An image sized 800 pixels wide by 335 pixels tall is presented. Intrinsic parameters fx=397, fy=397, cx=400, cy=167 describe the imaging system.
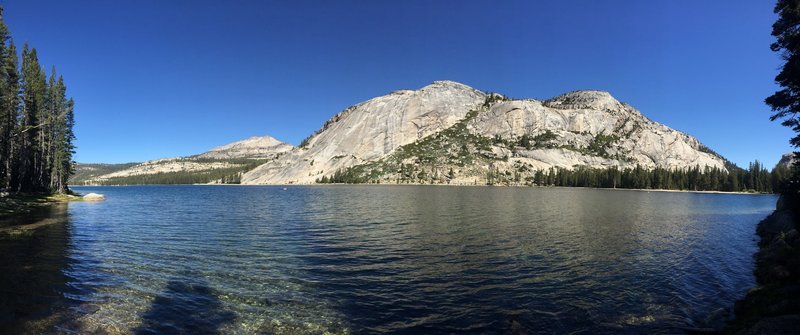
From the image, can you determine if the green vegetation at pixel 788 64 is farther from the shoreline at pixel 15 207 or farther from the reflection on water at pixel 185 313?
the shoreline at pixel 15 207

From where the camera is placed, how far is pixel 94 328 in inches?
606

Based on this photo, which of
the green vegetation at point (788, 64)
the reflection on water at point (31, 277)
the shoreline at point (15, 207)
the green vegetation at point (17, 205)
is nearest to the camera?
the reflection on water at point (31, 277)

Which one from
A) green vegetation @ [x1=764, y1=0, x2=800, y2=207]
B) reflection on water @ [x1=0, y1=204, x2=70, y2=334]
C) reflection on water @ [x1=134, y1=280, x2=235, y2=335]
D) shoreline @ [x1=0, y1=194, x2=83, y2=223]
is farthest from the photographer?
shoreline @ [x1=0, y1=194, x2=83, y2=223]

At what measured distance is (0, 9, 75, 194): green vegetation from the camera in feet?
232

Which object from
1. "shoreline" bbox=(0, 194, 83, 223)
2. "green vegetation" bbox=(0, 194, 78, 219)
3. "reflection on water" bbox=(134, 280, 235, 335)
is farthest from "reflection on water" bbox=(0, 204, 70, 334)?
"green vegetation" bbox=(0, 194, 78, 219)

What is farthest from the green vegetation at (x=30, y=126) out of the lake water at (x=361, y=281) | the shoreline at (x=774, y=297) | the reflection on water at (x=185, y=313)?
the shoreline at (x=774, y=297)

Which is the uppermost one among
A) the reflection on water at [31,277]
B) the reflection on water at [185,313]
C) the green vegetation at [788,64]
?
the green vegetation at [788,64]

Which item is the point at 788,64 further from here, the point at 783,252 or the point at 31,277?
the point at 31,277

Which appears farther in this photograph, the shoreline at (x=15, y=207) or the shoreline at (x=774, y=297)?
the shoreline at (x=15, y=207)

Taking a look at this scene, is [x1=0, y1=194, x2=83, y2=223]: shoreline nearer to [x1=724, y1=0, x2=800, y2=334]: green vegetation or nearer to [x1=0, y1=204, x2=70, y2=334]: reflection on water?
[x1=0, y1=204, x2=70, y2=334]: reflection on water

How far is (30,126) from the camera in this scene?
60.4m

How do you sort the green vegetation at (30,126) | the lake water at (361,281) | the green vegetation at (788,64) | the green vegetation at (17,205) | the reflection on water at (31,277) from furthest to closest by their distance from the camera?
the green vegetation at (30,126)
the green vegetation at (17,205)
the green vegetation at (788,64)
the lake water at (361,281)
the reflection on water at (31,277)

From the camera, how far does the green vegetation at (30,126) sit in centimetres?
7062

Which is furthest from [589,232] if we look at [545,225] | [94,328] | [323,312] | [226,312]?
[94,328]
